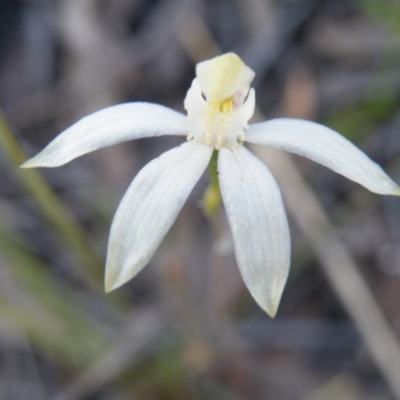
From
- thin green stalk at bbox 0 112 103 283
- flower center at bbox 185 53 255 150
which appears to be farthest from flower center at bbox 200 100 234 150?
thin green stalk at bbox 0 112 103 283

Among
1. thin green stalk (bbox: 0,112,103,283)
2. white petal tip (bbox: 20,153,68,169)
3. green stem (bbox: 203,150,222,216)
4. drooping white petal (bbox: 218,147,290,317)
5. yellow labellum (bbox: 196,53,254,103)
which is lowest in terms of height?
drooping white petal (bbox: 218,147,290,317)

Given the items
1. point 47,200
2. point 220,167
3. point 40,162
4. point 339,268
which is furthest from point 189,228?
point 40,162

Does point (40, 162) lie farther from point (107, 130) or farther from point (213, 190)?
point (213, 190)

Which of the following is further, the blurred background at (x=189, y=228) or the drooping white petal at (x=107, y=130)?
the blurred background at (x=189, y=228)

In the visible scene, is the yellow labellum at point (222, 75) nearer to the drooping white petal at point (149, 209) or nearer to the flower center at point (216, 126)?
the flower center at point (216, 126)

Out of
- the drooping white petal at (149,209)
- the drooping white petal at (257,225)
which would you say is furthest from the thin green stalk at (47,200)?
the drooping white petal at (257,225)

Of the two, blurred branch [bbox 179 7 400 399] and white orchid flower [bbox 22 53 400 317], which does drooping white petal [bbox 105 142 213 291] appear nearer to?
white orchid flower [bbox 22 53 400 317]

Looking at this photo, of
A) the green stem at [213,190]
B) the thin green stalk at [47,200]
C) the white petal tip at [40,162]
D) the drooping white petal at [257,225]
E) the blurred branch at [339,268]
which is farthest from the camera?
the blurred branch at [339,268]

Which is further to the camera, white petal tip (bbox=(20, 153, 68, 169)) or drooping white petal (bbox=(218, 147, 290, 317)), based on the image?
white petal tip (bbox=(20, 153, 68, 169))
